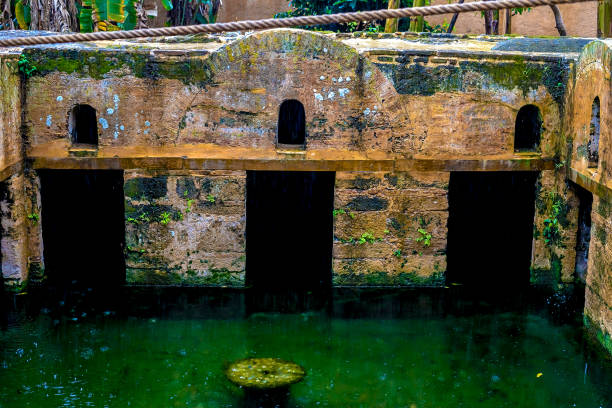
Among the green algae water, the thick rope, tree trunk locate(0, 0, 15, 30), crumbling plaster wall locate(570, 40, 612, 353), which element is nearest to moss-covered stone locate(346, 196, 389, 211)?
the green algae water

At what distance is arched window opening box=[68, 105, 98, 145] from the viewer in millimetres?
9648

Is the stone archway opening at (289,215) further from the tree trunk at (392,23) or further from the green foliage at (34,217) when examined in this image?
the tree trunk at (392,23)

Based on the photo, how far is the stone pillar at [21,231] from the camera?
30.5ft

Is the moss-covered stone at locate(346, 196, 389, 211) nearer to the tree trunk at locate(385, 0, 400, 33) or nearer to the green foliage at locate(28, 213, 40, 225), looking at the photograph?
the green foliage at locate(28, 213, 40, 225)

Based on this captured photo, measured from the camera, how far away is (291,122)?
35.4 feet

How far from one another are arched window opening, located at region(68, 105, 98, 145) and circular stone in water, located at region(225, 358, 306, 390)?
401 cm

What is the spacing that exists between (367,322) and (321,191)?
342 cm

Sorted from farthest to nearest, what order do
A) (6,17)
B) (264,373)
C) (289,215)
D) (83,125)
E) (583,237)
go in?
1. (6,17)
2. (289,215)
3. (83,125)
4. (583,237)
5. (264,373)

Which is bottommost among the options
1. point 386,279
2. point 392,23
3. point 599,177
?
point 386,279

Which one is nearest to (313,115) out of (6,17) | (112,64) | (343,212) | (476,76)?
(343,212)

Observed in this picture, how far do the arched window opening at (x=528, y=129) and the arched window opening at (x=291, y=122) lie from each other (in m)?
3.07

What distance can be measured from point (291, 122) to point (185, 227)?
90.7 inches

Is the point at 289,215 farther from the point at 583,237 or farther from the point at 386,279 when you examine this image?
the point at 583,237

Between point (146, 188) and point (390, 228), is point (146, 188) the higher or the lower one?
the higher one
